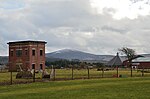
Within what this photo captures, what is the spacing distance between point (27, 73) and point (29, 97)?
90.8 feet

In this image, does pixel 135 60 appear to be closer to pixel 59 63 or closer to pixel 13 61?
pixel 59 63

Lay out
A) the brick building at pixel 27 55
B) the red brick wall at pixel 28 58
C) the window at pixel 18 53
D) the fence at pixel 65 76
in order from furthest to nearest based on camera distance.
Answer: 1. the window at pixel 18 53
2. the brick building at pixel 27 55
3. the red brick wall at pixel 28 58
4. the fence at pixel 65 76

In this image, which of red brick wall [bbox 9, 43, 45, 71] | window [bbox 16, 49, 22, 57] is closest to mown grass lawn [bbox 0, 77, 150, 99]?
red brick wall [bbox 9, 43, 45, 71]

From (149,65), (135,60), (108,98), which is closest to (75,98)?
(108,98)

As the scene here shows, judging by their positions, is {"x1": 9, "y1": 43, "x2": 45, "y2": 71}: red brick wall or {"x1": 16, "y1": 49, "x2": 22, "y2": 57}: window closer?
{"x1": 9, "y1": 43, "x2": 45, "y2": 71}: red brick wall

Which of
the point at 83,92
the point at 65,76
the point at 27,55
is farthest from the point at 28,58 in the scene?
the point at 83,92

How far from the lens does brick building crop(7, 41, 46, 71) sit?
90.3 m

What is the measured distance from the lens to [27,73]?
4591 centimetres

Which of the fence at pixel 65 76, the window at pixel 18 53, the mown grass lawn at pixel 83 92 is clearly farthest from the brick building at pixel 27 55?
the mown grass lawn at pixel 83 92

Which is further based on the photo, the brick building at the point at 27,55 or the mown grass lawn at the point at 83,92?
the brick building at the point at 27,55

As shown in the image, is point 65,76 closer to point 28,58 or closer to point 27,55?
point 28,58

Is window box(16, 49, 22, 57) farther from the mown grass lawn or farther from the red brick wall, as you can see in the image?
the mown grass lawn

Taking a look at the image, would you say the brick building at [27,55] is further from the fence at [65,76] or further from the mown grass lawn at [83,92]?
the mown grass lawn at [83,92]

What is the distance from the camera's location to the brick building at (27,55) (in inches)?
3556
